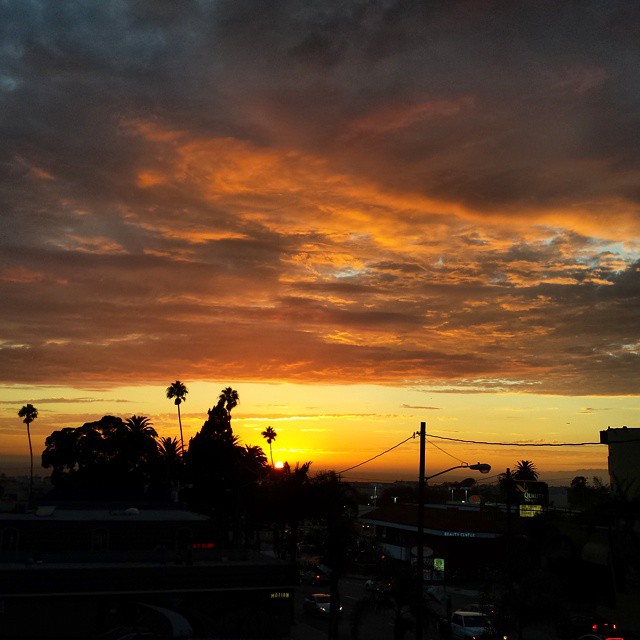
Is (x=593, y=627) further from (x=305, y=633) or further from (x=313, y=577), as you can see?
(x=313, y=577)

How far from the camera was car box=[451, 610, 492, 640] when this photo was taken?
1606 inches

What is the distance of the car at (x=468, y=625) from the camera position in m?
40.8

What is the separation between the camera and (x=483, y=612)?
1751 inches

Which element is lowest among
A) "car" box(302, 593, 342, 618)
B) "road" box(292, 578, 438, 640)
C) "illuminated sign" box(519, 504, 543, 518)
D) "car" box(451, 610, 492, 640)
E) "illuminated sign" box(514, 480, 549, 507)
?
"road" box(292, 578, 438, 640)

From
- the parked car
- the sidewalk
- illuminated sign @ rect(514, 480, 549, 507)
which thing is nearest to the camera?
the sidewalk

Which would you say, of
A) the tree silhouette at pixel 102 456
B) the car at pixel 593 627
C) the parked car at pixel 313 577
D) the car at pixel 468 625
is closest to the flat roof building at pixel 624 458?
the car at pixel 593 627

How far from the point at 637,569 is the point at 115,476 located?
243 feet

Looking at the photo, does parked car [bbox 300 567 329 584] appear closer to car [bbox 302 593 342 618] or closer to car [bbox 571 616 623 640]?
car [bbox 302 593 342 618]

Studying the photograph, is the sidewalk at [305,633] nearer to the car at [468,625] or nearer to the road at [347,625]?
the road at [347,625]

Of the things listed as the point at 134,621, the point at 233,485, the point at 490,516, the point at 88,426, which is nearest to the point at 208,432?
the point at 233,485

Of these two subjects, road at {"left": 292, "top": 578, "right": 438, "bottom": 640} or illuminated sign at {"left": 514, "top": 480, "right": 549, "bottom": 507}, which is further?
illuminated sign at {"left": 514, "top": 480, "right": 549, "bottom": 507}

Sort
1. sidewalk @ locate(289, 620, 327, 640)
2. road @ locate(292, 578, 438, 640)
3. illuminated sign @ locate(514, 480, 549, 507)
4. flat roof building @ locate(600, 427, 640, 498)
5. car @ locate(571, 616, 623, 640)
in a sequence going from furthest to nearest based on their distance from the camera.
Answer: illuminated sign @ locate(514, 480, 549, 507) → flat roof building @ locate(600, 427, 640, 498) → road @ locate(292, 578, 438, 640) → sidewalk @ locate(289, 620, 327, 640) → car @ locate(571, 616, 623, 640)

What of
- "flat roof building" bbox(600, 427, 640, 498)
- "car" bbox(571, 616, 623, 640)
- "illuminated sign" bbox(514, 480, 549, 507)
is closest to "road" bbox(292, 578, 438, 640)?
"car" bbox(571, 616, 623, 640)

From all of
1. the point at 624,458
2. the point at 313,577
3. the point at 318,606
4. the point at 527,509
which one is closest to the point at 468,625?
the point at 318,606
